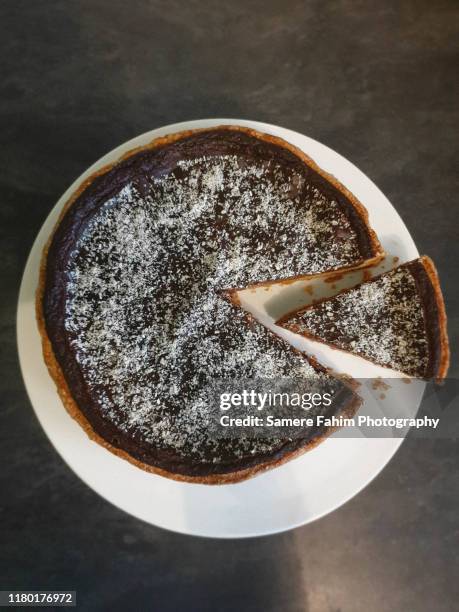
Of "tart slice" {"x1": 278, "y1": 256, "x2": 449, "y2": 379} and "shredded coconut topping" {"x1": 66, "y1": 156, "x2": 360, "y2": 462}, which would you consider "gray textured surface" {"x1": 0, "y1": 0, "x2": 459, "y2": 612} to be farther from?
"shredded coconut topping" {"x1": 66, "y1": 156, "x2": 360, "y2": 462}

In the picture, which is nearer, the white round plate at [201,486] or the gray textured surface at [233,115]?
the white round plate at [201,486]

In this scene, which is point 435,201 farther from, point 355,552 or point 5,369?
point 5,369

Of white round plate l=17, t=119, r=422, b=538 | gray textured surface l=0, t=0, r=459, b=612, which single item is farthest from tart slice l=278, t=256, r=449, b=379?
gray textured surface l=0, t=0, r=459, b=612

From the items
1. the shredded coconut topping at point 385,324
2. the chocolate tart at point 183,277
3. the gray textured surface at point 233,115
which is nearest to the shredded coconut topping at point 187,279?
the chocolate tart at point 183,277

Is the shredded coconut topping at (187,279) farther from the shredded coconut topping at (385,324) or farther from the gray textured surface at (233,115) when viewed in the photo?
the gray textured surface at (233,115)

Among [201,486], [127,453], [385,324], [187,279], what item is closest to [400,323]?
[385,324]

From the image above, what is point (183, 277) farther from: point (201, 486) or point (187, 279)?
point (201, 486)
